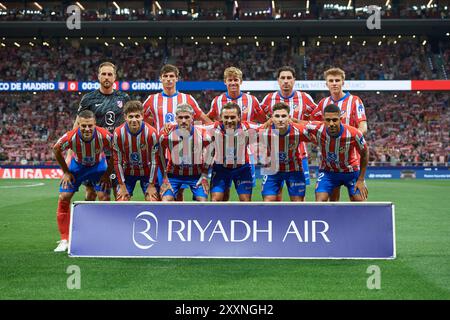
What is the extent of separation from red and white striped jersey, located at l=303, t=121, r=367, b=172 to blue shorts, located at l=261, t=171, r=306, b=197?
0.36m

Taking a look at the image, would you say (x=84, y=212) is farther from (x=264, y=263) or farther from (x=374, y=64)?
(x=374, y=64)

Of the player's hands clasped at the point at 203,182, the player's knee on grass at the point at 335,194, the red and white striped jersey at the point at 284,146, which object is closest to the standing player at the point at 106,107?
the player's hands clasped at the point at 203,182

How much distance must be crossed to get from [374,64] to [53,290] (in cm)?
3616

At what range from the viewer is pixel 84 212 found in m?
6.84

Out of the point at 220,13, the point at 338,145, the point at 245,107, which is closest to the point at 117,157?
the point at 245,107

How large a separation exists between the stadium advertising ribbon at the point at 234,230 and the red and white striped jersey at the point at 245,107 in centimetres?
232

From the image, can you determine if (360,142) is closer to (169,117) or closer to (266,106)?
(266,106)

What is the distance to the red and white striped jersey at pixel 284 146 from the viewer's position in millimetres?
8039

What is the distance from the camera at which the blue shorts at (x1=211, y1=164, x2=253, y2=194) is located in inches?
323

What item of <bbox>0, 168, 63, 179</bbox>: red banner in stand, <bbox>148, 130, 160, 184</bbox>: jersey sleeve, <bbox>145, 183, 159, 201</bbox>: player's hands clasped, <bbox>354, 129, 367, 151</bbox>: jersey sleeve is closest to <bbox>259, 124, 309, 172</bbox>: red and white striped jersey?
<bbox>354, 129, 367, 151</bbox>: jersey sleeve

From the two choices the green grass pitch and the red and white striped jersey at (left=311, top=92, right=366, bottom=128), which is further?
the red and white striped jersey at (left=311, top=92, right=366, bottom=128)

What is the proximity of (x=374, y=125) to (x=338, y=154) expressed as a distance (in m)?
30.5

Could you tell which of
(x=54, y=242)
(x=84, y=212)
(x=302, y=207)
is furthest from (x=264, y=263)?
(x=54, y=242)

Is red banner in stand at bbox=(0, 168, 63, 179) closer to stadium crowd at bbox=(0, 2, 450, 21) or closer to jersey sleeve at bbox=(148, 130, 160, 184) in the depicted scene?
stadium crowd at bbox=(0, 2, 450, 21)
